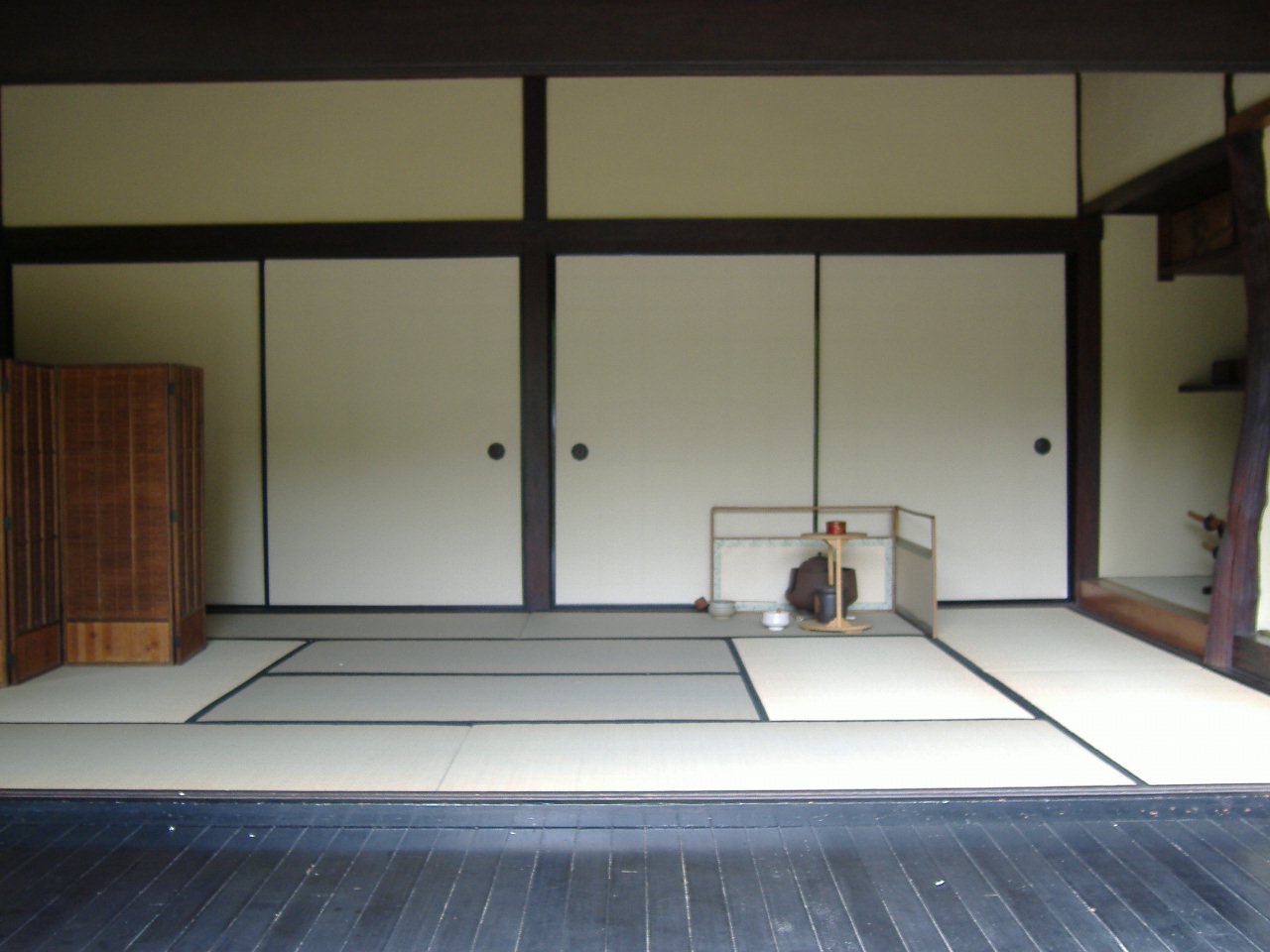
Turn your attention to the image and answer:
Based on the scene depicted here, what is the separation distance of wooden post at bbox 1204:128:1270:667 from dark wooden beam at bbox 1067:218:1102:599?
1397 mm

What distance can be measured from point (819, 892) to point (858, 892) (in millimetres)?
97

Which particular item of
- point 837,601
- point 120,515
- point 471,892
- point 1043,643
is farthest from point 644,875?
point 120,515

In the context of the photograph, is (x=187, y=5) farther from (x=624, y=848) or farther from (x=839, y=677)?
(x=839, y=677)

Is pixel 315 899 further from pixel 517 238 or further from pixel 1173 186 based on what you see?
pixel 1173 186

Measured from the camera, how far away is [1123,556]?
545 cm

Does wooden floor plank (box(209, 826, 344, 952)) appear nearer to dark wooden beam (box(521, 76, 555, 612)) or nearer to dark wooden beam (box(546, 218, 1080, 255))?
dark wooden beam (box(521, 76, 555, 612))

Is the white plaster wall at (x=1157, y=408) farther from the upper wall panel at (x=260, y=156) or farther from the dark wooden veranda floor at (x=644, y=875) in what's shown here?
the upper wall panel at (x=260, y=156)

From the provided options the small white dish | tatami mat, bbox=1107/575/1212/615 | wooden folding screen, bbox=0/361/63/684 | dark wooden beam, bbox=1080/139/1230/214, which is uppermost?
dark wooden beam, bbox=1080/139/1230/214

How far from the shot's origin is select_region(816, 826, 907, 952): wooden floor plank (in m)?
2.09

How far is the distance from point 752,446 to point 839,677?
1.81m

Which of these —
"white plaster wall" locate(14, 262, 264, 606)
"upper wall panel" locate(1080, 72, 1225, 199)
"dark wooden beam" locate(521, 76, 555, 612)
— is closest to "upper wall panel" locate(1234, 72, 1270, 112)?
"upper wall panel" locate(1080, 72, 1225, 199)

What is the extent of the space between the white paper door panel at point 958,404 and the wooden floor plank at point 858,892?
3.05 m

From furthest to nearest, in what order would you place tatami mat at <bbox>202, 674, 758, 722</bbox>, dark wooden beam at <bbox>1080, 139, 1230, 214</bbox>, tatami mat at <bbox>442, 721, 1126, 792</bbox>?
dark wooden beam at <bbox>1080, 139, 1230, 214</bbox> → tatami mat at <bbox>202, 674, 758, 722</bbox> → tatami mat at <bbox>442, 721, 1126, 792</bbox>

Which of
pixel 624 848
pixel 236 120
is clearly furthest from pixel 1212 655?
pixel 236 120
